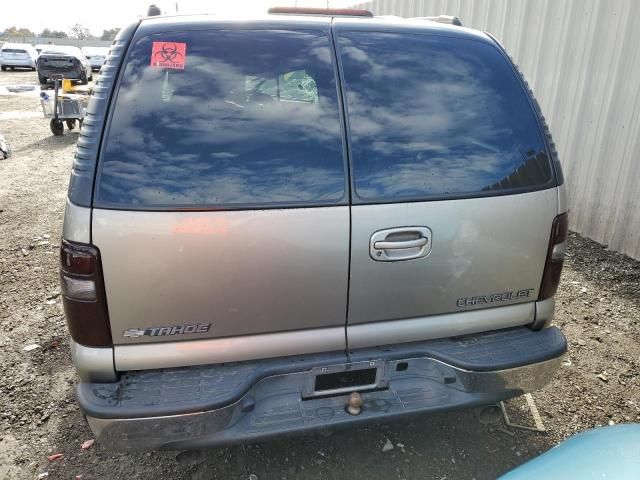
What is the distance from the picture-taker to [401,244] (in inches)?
75.5

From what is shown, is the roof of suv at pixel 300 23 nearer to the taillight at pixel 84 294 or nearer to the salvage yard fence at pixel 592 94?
the taillight at pixel 84 294

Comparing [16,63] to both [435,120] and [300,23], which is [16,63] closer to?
[300,23]

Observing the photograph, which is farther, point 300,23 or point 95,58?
point 95,58

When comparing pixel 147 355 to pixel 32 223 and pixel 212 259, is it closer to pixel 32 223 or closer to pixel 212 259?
pixel 212 259

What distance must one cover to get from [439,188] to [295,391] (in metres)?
1.01

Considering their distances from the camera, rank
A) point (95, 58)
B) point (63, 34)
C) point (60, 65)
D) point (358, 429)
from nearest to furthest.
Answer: point (358, 429), point (60, 65), point (95, 58), point (63, 34)

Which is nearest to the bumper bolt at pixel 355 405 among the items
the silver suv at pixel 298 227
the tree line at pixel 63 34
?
the silver suv at pixel 298 227

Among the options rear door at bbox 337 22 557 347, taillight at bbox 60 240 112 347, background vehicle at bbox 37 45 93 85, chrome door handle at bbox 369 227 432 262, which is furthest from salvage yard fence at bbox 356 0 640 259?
background vehicle at bbox 37 45 93 85

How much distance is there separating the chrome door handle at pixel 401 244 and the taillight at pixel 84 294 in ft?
3.34

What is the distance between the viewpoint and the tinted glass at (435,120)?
6.38 feet

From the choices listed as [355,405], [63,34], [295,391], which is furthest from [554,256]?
[63,34]

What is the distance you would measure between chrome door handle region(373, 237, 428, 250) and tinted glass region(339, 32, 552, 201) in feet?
0.58

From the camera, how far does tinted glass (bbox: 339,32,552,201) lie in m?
1.94

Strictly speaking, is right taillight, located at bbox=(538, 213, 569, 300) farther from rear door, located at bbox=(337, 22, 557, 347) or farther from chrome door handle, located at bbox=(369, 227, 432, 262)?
chrome door handle, located at bbox=(369, 227, 432, 262)
